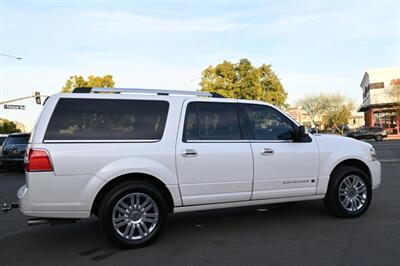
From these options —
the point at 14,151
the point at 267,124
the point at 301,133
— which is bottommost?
the point at 14,151

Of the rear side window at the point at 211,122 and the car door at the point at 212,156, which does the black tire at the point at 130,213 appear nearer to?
the car door at the point at 212,156

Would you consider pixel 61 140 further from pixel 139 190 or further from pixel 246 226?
pixel 246 226

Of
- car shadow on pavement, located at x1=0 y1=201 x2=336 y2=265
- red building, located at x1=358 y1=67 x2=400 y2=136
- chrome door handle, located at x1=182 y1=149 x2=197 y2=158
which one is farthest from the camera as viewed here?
red building, located at x1=358 y1=67 x2=400 y2=136

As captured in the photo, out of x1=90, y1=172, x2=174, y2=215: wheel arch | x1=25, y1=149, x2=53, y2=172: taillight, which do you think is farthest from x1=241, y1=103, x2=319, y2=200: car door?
x1=25, y1=149, x2=53, y2=172: taillight

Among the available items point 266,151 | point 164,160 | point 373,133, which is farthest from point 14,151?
point 373,133

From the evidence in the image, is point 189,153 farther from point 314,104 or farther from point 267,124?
point 314,104

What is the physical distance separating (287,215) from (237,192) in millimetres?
1528

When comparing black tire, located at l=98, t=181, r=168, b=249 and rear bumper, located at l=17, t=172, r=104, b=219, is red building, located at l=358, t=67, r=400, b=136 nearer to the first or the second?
black tire, located at l=98, t=181, r=168, b=249

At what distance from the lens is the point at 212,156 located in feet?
17.9

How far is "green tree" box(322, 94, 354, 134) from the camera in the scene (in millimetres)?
64250

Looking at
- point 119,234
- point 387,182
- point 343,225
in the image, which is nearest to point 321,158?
point 343,225

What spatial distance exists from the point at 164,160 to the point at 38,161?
151 centimetres

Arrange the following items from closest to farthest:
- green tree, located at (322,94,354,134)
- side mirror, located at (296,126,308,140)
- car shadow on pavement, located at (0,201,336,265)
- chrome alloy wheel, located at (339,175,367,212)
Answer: car shadow on pavement, located at (0,201,336,265) < side mirror, located at (296,126,308,140) < chrome alloy wheel, located at (339,175,367,212) < green tree, located at (322,94,354,134)

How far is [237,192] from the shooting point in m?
5.63
